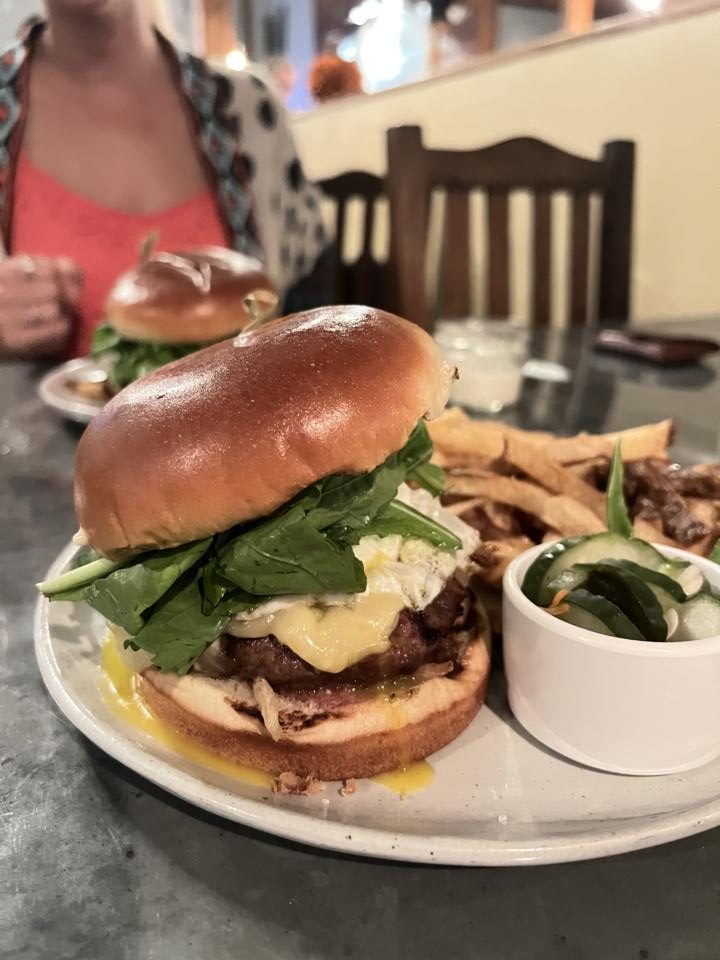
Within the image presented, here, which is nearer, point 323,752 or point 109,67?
point 323,752

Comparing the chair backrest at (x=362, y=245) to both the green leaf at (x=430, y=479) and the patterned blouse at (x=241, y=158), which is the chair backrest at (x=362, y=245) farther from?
the green leaf at (x=430, y=479)

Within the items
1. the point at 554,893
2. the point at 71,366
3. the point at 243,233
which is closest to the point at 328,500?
the point at 554,893

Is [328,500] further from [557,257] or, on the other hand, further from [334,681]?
[557,257]

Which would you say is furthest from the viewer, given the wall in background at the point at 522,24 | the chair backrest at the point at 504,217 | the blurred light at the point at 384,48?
the blurred light at the point at 384,48

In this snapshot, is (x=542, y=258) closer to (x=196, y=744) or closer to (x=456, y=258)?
(x=456, y=258)

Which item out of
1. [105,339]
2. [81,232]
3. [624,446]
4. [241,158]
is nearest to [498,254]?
[241,158]

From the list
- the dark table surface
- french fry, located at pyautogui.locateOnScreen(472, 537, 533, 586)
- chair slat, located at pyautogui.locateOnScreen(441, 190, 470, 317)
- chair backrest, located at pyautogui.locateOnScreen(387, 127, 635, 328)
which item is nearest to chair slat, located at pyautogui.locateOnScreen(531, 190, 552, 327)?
chair backrest, located at pyautogui.locateOnScreen(387, 127, 635, 328)

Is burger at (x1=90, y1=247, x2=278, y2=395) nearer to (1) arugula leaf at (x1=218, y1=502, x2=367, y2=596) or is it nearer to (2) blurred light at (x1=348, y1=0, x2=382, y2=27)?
(1) arugula leaf at (x1=218, y1=502, x2=367, y2=596)

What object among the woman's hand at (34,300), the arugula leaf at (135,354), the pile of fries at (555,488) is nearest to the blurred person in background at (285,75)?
the woman's hand at (34,300)
